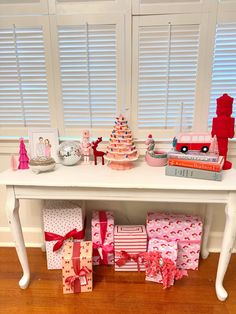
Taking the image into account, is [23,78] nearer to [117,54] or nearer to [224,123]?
[117,54]

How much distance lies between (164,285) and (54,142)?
1.09 m

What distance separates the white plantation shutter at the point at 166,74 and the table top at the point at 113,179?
0.39 m

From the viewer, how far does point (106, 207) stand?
1.73m

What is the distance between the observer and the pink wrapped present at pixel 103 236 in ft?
5.07

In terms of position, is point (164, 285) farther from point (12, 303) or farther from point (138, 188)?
point (12, 303)

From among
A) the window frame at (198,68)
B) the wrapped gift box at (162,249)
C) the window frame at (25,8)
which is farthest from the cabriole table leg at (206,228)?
the window frame at (25,8)

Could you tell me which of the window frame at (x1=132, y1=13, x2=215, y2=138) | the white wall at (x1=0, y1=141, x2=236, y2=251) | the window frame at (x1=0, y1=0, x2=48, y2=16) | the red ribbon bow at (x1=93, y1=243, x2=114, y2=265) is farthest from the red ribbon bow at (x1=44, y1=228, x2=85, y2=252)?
the window frame at (x1=0, y1=0, x2=48, y2=16)

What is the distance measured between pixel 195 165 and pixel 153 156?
0.27m

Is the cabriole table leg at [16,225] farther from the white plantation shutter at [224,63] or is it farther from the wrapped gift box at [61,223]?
the white plantation shutter at [224,63]

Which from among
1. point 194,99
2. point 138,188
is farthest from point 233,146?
point 138,188

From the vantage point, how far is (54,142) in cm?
152

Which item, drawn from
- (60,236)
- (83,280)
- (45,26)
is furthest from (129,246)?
(45,26)

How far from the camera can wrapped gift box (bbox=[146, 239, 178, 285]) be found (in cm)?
145

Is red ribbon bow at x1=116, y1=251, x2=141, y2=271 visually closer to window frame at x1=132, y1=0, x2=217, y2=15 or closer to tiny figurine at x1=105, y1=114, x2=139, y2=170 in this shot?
tiny figurine at x1=105, y1=114, x2=139, y2=170
